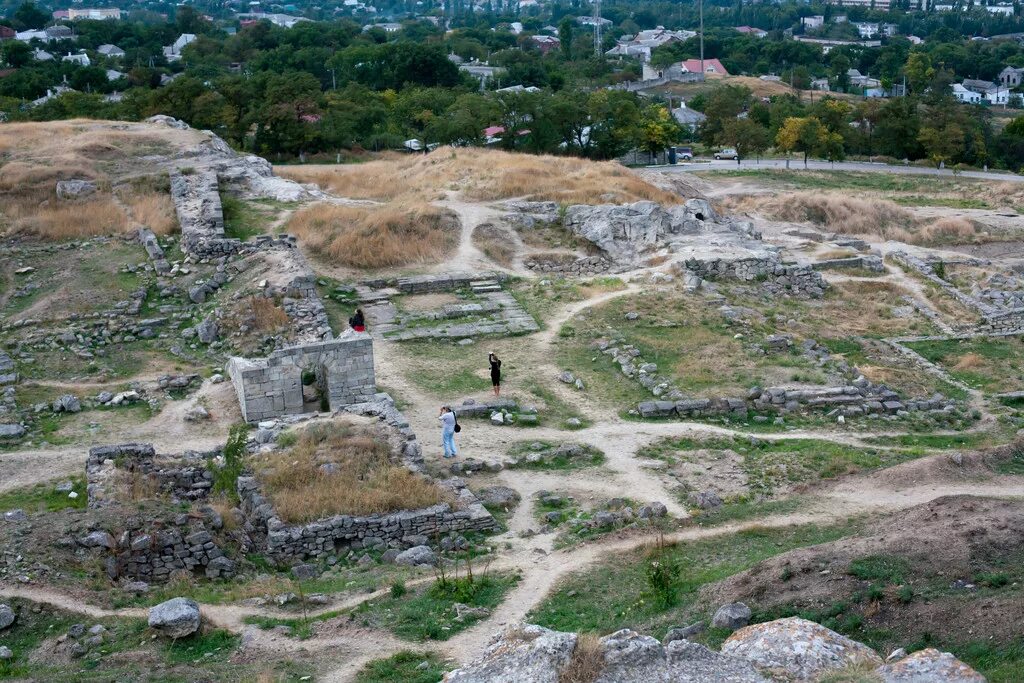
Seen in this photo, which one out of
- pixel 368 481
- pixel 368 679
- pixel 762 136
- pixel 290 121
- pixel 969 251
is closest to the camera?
pixel 368 679

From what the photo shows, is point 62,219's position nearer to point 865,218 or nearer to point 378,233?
point 378,233

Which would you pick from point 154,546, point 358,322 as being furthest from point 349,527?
point 358,322

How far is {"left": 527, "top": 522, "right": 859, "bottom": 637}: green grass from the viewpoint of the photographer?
12.3 metres

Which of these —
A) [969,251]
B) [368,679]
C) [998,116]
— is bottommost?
[998,116]

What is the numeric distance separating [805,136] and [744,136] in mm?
2973

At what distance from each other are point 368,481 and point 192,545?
257cm

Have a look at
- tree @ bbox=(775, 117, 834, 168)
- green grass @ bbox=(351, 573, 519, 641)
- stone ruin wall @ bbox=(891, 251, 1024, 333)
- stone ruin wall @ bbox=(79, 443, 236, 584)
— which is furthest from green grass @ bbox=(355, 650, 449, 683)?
tree @ bbox=(775, 117, 834, 168)

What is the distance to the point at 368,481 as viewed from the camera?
16109 millimetres

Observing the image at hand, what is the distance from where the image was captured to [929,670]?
9.48 meters

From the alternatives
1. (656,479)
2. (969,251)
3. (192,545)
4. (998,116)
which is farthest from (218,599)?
(998,116)

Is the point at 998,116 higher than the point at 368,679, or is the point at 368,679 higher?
the point at 368,679

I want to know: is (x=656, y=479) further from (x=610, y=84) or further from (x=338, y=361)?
(x=610, y=84)

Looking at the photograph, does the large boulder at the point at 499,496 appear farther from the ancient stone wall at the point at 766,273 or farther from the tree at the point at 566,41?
the tree at the point at 566,41

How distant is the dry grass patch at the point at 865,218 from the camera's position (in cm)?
4125
